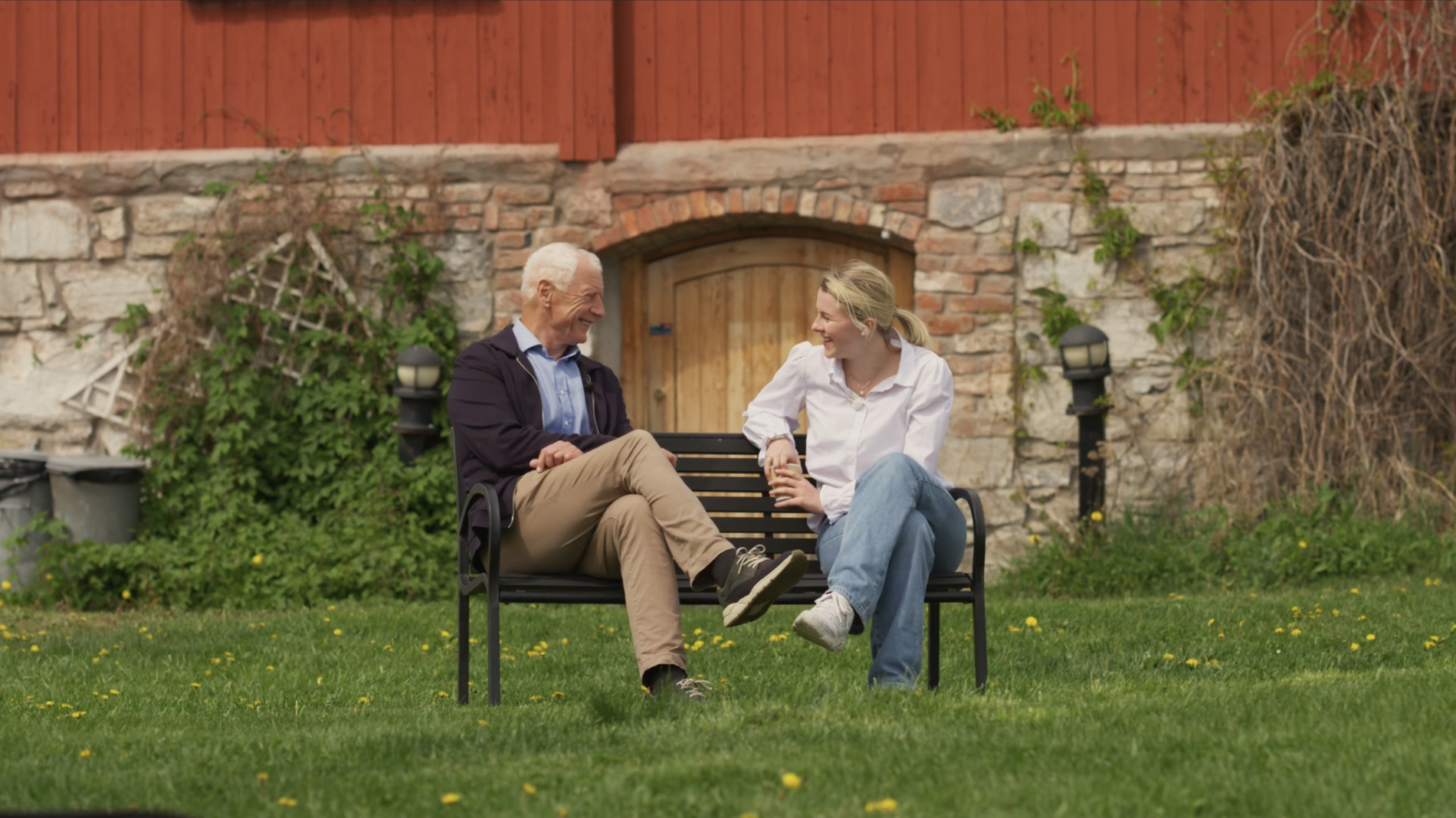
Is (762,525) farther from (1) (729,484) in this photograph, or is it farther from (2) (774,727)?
(2) (774,727)

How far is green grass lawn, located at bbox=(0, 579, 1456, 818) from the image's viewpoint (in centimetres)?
251

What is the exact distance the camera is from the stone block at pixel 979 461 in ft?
24.1

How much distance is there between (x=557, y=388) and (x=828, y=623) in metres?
1.20

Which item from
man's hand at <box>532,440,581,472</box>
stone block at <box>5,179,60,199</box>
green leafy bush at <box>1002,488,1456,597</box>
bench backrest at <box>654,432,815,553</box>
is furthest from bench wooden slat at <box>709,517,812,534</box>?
stone block at <box>5,179,60,199</box>

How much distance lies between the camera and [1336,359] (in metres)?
7.06

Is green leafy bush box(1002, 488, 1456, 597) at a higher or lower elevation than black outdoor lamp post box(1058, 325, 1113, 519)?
lower

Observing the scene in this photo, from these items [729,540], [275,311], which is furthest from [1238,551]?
[275,311]

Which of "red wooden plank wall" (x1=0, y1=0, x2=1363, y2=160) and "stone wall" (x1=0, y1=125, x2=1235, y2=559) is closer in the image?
"stone wall" (x1=0, y1=125, x2=1235, y2=559)

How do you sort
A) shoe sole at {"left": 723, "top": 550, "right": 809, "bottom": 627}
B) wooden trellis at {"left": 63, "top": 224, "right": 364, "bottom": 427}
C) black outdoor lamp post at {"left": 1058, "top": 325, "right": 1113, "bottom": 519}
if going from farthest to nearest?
1. wooden trellis at {"left": 63, "top": 224, "right": 364, "bottom": 427}
2. black outdoor lamp post at {"left": 1058, "top": 325, "right": 1113, "bottom": 519}
3. shoe sole at {"left": 723, "top": 550, "right": 809, "bottom": 627}

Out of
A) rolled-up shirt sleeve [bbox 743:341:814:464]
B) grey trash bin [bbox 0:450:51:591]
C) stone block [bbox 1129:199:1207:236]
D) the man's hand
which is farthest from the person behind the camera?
stone block [bbox 1129:199:1207:236]

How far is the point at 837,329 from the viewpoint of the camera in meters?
3.93

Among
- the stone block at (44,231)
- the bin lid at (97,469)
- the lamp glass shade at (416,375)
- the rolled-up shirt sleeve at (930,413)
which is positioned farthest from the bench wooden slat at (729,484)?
the stone block at (44,231)

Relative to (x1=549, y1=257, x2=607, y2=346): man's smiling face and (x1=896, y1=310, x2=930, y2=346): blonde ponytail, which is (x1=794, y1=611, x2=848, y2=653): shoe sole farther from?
(x1=549, y1=257, x2=607, y2=346): man's smiling face

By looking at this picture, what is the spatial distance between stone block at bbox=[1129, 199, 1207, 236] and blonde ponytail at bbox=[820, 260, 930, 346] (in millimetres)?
3669
